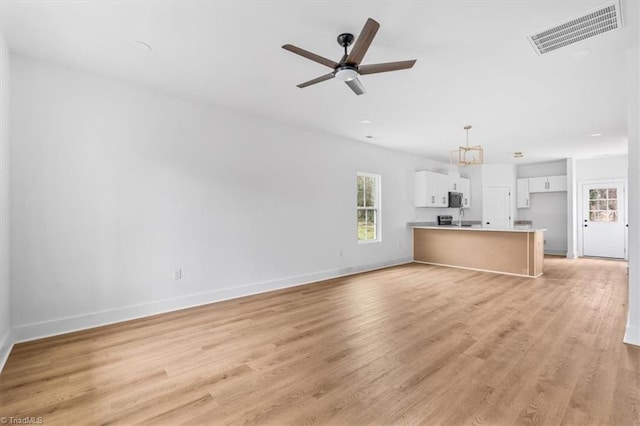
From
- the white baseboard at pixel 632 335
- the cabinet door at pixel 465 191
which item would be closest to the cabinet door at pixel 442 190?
the cabinet door at pixel 465 191

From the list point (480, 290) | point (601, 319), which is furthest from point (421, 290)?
point (601, 319)

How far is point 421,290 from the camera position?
15.8 ft

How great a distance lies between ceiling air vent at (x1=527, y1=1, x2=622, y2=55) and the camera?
2.29 metres

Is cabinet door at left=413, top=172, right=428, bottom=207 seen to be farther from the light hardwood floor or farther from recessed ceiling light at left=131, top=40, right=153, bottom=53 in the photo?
recessed ceiling light at left=131, top=40, right=153, bottom=53

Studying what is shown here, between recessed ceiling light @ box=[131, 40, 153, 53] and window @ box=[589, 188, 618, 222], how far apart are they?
34.2ft

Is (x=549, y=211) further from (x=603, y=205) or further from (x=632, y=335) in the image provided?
(x=632, y=335)

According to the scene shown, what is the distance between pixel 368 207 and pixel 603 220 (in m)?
6.53

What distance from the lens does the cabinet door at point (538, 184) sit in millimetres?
8784

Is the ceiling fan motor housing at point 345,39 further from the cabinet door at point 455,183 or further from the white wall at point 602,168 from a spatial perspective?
the white wall at point 602,168

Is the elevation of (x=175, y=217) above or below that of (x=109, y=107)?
below

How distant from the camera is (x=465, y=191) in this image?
Result: 929 centimetres

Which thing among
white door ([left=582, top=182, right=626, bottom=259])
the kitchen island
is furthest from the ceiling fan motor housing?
white door ([left=582, top=182, right=626, bottom=259])

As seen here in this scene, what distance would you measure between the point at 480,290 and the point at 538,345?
6.75 ft

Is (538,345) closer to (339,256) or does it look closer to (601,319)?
(601,319)
